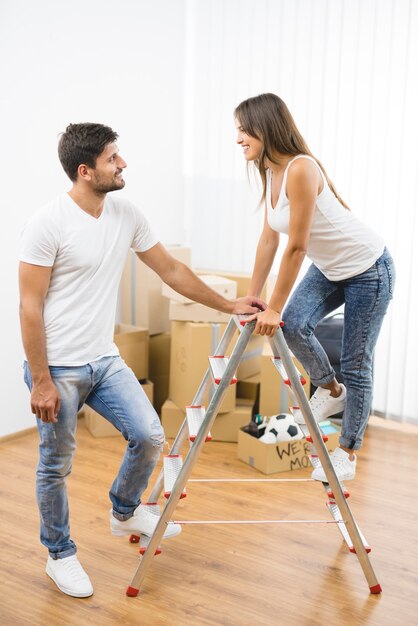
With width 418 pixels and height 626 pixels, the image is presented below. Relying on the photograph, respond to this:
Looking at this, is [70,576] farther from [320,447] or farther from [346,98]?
[346,98]

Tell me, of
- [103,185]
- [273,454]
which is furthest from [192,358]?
[103,185]

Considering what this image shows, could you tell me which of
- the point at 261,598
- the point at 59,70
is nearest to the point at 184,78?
the point at 59,70

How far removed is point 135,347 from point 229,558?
1.54 m

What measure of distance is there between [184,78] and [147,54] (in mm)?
353

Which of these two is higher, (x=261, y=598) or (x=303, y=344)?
(x=303, y=344)

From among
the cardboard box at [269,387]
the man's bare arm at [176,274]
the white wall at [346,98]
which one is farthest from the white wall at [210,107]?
the man's bare arm at [176,274]

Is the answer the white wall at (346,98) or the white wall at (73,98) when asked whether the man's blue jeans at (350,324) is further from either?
the white wall at (73,98)

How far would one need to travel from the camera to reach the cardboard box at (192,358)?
3613 mm

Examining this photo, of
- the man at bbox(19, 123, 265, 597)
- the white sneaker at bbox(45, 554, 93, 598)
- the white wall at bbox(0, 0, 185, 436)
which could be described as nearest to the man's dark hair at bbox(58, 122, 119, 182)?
the man at bbox(19, 123, 265, 597)

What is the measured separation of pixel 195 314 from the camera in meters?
3.65

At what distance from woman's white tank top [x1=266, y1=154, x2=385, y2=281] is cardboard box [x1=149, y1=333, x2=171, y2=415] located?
1829mm

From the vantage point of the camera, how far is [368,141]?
3.75 m

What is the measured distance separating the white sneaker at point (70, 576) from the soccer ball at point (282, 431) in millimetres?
1168

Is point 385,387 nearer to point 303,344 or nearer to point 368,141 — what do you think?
point 368,141
